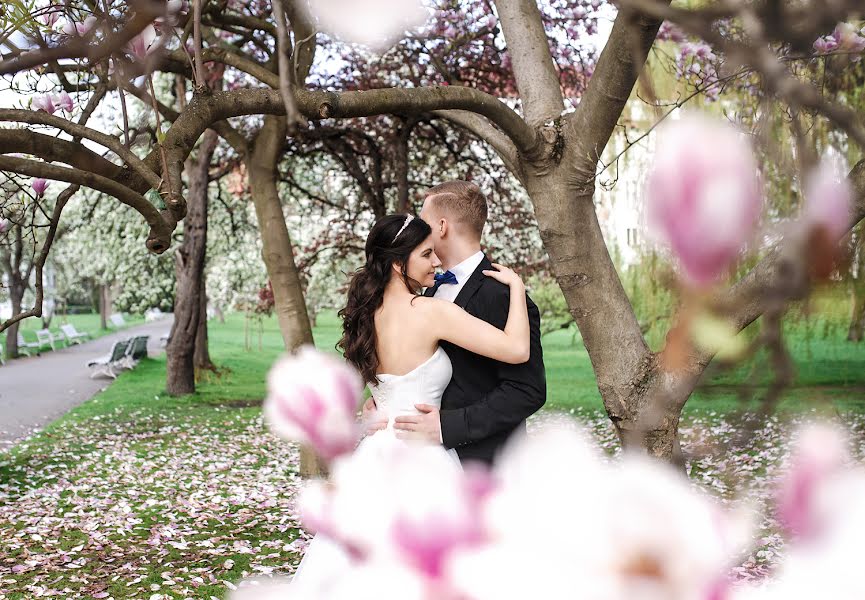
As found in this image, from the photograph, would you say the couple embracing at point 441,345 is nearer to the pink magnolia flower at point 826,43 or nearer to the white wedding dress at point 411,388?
the white wedding dress at point 411,388

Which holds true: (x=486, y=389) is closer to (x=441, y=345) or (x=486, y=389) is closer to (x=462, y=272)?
(x=441, y=345)

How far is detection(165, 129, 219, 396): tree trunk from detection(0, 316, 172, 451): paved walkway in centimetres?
146

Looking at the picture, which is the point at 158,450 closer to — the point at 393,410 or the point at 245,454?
the point at 245,454

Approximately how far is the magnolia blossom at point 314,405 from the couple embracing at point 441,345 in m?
2.10

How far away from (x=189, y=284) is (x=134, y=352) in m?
5.75

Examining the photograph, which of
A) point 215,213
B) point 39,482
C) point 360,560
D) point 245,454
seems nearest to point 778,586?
point 360,560

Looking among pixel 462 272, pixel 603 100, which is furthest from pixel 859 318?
pixel 603 100

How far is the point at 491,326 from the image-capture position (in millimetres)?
2514

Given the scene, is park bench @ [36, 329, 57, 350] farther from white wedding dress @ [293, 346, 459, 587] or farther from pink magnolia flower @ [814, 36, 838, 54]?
pink magnolia flower @ [814, 36, 838, 54]

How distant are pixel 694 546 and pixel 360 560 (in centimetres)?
12

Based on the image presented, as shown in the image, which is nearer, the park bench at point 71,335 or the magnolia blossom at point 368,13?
the magnolia blossom at point 368,13

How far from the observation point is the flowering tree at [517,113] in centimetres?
38

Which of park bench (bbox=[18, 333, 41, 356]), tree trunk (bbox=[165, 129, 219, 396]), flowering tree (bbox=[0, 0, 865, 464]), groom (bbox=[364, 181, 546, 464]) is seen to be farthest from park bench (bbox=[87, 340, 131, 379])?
groom (bbox=[364, 181, 546, 464])

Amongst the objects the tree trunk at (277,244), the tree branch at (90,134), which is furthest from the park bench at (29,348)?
the tree branch at (90,134)
